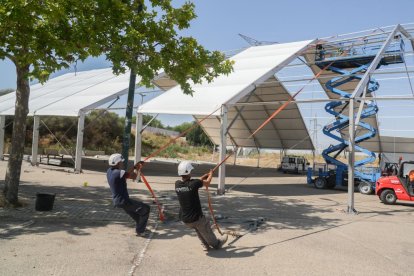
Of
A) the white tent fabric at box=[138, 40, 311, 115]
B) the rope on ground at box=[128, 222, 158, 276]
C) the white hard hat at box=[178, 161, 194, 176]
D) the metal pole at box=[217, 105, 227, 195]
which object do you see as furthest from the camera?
the white tent fabric at box=[138, 40, 311, 115]

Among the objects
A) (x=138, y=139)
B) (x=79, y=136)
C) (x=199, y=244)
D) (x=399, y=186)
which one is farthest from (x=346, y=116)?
(x=199, y=244)

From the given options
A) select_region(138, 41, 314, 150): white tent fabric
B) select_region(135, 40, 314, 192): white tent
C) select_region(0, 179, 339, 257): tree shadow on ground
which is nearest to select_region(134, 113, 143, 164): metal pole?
select_region(135, 40, 314, 192): white tent

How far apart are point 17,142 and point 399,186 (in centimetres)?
1306

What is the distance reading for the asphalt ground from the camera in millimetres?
6234

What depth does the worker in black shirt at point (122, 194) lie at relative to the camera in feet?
26.0

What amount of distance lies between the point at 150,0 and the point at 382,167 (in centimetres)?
1545

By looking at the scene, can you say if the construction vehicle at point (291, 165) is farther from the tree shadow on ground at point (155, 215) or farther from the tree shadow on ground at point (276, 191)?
the tree shadow on ground at point (155, 215)

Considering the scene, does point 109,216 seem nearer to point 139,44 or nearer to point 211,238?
point 211,238

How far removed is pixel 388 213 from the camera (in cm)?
1306

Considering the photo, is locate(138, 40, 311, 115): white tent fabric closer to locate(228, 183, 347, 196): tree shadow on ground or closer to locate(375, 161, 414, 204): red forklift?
locate(228, 183, 347, 196): tree shadow on ground

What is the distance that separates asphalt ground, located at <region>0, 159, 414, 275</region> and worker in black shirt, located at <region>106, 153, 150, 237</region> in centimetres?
41

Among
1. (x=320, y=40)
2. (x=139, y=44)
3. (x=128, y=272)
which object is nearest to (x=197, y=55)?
(x=139, y=44)

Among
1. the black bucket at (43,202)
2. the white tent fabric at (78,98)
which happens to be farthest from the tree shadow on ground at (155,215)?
the white tent fabric at (78,98)

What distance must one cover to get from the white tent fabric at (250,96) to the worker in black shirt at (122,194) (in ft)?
21.7
